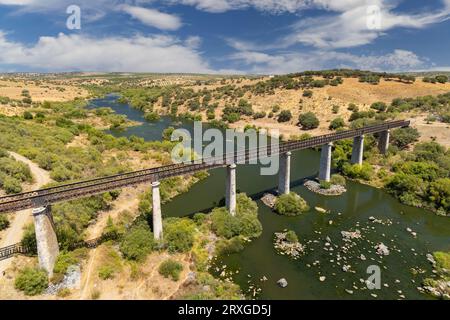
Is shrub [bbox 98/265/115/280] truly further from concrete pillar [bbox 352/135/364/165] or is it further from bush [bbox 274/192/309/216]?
concrete pillar [bbox 352/135/364/165]

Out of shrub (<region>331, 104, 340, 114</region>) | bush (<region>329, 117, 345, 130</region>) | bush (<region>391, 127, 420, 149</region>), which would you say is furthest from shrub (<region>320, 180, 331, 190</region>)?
shrub (<region>331, 104, 340, 114</region>)

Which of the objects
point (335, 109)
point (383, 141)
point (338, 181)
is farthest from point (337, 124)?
point (338, 181)

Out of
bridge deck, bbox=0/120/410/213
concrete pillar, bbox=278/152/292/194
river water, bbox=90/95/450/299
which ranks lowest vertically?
river water, bbox=90/95/450/299

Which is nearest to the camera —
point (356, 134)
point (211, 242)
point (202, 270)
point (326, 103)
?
point (202, 270)

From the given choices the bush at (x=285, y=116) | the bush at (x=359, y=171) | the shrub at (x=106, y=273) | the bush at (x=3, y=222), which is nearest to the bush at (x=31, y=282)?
the shrub at (x=106, y=273)

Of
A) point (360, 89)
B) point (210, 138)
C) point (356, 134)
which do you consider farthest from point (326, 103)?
point (356, 134)
